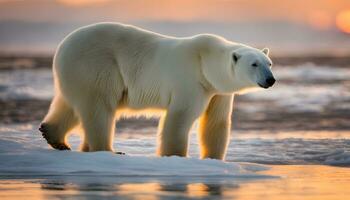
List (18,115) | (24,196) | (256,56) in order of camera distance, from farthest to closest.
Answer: (18,115) → (256,56) → (24,196)

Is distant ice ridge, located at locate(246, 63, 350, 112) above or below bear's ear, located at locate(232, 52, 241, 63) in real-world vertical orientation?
above

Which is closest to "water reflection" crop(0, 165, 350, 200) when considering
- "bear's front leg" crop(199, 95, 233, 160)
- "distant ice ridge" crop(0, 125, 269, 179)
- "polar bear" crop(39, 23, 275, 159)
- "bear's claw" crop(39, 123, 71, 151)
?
"distant ice ridge" crop(0, 125, 269, 179)

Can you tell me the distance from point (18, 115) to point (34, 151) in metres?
7.94

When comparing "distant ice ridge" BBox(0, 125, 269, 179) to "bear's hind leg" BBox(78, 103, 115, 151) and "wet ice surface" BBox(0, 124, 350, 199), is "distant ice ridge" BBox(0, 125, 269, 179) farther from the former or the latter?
"bear's hind leg" BBox(78, 103, 115, 151)

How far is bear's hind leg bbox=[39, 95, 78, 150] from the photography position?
28.0 feet

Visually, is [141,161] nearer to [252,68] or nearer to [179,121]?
[179,121]

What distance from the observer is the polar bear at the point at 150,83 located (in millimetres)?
7926

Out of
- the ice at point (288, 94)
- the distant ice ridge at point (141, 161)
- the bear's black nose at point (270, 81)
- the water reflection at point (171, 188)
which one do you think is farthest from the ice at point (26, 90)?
the water reflection at point (171, 188)

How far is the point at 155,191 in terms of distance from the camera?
6.25m

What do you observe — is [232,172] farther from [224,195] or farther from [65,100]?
[65,100]

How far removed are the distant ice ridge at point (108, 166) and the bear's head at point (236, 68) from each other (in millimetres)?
753

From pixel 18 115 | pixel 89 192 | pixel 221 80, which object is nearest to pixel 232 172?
pixel 221 80

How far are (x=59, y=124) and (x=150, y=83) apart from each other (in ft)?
3.48

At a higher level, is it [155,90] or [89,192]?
[155,90]
